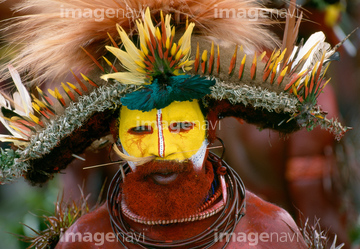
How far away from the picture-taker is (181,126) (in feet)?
5.86

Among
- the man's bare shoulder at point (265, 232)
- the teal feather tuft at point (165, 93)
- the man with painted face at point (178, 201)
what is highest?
the teal feather tuft at point (165, 93)

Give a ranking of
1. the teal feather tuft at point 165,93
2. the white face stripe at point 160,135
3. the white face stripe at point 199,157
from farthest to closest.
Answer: the white face stripe at point 199,157 < the white face stripe at point 160,135 < the teal feather tuft at point 165,93

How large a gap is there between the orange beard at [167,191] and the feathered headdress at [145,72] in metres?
0.30

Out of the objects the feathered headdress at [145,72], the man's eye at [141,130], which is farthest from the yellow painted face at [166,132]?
the feathered headdress at [145,72]

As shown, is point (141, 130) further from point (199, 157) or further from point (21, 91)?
point (21, 91)

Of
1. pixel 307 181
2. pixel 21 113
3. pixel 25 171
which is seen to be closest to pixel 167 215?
pixel 25 171

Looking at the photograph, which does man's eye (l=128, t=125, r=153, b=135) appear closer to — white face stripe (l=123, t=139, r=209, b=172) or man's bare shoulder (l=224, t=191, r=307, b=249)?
white face stripe (l=123, t=139, r=209, b=172)

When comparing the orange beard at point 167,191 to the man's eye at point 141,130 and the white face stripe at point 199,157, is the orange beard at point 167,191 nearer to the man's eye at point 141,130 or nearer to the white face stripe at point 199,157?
the white face stripe at point 199,157

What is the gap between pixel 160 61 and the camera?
1618mm

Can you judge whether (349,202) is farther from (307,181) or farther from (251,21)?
(251,21)

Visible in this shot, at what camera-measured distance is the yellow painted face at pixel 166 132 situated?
1.75m

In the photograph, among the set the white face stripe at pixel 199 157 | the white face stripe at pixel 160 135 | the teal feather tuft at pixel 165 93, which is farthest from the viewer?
the white face stripe at pixel 199 157

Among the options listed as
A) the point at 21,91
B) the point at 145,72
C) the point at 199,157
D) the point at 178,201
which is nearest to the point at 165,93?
the point at 145,72

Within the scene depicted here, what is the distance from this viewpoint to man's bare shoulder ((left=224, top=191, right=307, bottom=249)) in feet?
6.26
